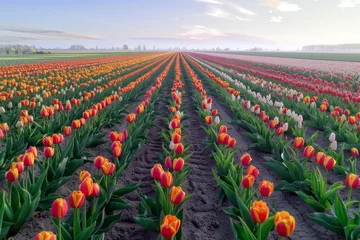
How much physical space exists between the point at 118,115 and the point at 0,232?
15.9ft

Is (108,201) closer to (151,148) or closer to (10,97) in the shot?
(151,148)

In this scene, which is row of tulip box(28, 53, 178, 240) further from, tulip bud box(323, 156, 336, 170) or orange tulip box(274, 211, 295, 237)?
tulip bud box(323, 156, 336, 170)

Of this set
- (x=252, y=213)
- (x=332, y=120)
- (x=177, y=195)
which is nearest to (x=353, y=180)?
(x=252, y=213)

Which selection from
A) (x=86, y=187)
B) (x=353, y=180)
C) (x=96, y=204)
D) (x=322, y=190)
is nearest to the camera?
(x=86, y=187)

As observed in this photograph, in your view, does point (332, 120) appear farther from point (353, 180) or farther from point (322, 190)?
point (353, 180)

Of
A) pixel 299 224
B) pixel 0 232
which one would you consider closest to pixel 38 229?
pixel 0 232

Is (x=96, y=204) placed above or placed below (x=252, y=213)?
below

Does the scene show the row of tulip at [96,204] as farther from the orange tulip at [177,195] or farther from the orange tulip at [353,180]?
the orange tulip at [353,180]

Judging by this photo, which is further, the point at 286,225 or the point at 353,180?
the point at 353,180

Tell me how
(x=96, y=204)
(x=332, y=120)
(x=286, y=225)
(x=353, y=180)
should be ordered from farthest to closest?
(x=332, y=120) < (x=96, y=204) < (x=353, y=180) < (x=286, y=225)

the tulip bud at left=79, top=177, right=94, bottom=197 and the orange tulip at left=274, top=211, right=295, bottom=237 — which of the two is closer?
the orange tulip at left=274, top=211, right=295, bottom=237

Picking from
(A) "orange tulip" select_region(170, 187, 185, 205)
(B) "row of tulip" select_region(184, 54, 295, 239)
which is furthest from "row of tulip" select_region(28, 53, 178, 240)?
(B) "row of tulip" select_region(184, 54, 295, 239)

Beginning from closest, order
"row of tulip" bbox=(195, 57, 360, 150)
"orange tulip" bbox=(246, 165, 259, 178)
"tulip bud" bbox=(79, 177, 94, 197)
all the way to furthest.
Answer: "tulip bud" bbox=(79, 177, 94, 197) → "orange tulip" bbox=(246, 165, 259, 178) → "row of tulip" bbox=(195, 57, 360, 150)

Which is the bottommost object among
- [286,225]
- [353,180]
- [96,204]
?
[96,204]
